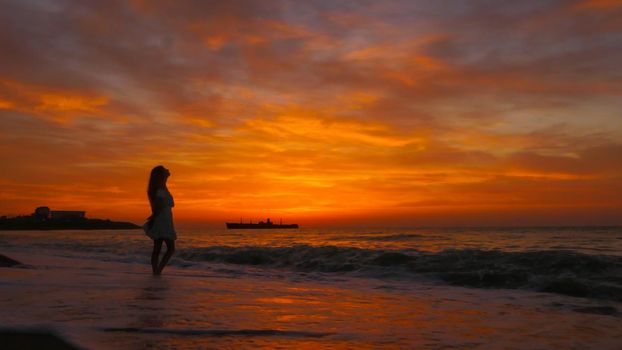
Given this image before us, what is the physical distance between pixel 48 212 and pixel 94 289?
147 m

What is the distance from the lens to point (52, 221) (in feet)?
413

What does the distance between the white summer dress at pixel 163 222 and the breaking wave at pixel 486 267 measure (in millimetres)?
4748

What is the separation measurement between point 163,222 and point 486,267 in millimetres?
7152

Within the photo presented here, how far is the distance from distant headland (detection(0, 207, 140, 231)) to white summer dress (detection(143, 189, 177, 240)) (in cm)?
12029

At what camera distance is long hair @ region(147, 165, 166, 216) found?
9.84m

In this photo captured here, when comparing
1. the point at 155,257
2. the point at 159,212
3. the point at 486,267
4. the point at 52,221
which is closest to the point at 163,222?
the point at 159,212

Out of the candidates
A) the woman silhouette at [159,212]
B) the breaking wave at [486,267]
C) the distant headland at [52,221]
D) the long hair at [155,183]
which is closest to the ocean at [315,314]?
the breaking wave at [486,267]

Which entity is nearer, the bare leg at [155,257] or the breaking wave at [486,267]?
the breaking wave at [486,267]

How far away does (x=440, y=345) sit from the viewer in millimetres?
3914

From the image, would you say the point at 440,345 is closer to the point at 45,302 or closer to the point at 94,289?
the point at 45,302

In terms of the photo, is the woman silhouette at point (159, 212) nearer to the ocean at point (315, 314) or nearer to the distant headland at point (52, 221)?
the ocean at point (315, 314)

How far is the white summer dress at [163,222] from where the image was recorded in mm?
9859

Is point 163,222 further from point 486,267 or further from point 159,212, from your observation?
point 486,267

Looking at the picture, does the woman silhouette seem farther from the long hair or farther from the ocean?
the ocean
